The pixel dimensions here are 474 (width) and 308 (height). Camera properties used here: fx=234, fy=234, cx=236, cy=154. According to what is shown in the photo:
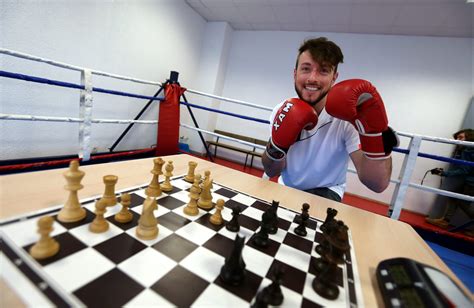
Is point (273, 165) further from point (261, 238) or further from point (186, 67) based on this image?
point (186, 67)

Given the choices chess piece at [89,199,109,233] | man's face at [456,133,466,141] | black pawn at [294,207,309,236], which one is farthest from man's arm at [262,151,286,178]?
man's face at [456,133,466,141]

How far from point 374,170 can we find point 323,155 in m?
0.26

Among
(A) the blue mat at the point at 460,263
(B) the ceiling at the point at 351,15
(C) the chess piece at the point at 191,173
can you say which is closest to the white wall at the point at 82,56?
(B) the ceiling at the point at 351,15

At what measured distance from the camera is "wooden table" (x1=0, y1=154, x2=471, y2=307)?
57 cm

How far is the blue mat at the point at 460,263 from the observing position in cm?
171

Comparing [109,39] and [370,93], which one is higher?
[109,39]

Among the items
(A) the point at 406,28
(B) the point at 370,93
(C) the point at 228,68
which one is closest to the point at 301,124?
(B) the point at 370,93

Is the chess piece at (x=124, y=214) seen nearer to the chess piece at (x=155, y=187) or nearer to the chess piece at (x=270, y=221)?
the chess piece at (x=155, y=187)

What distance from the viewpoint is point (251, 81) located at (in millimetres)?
4945

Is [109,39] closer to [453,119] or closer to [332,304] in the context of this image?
[332,304]

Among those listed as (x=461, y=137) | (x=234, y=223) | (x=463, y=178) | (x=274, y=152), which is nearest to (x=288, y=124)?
(x=274, y=152)

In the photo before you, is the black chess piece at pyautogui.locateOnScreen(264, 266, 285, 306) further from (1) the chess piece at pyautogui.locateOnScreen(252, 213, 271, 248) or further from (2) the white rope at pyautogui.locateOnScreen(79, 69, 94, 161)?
(2) the white rope at pyautogui.locateOnScreen(79, 69, 94, 161)

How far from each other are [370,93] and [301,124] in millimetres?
323

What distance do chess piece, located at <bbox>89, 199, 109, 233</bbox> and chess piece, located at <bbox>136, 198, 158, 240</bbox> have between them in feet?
0.25
